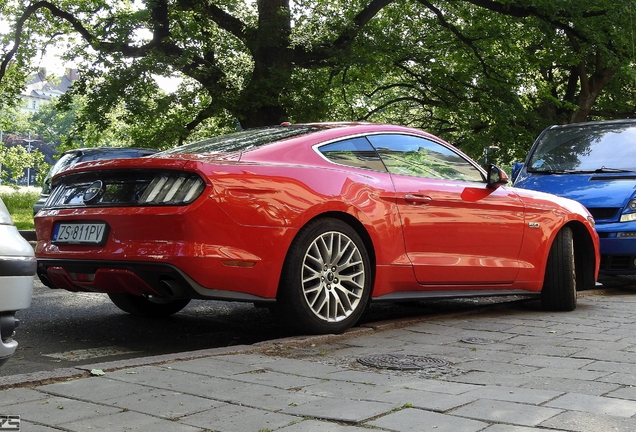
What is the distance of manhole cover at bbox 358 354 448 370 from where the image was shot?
15.8 feet

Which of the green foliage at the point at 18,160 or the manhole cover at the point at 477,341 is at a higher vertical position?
the green foliage at the point at 18,160

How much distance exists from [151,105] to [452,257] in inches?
611

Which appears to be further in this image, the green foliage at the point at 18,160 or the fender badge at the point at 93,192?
the green foliage at the point at 18,160

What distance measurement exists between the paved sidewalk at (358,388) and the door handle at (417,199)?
0.95 meters

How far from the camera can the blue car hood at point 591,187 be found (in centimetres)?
941

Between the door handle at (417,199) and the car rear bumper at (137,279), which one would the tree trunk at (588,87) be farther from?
the car rear bumper at (137,279)

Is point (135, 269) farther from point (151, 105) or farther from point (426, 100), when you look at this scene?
point (426, 100)

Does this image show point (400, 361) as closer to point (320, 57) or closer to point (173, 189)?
point (173, 189)

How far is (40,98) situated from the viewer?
519 ft

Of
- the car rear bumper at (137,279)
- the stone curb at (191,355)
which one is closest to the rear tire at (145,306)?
the car rear bumper at (137,279)

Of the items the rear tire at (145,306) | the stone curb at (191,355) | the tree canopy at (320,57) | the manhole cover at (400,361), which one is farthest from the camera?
the tree canopy at (320,57)

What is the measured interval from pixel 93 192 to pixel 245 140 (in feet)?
3.54

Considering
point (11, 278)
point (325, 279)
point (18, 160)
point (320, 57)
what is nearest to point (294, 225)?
point (325, 279)

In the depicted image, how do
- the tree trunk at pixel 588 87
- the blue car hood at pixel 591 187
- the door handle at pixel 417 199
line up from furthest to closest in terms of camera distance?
the tree trunk at pixel 588 87, the blue car hood at pixel 591 187, the door handle at pixel 417 199
